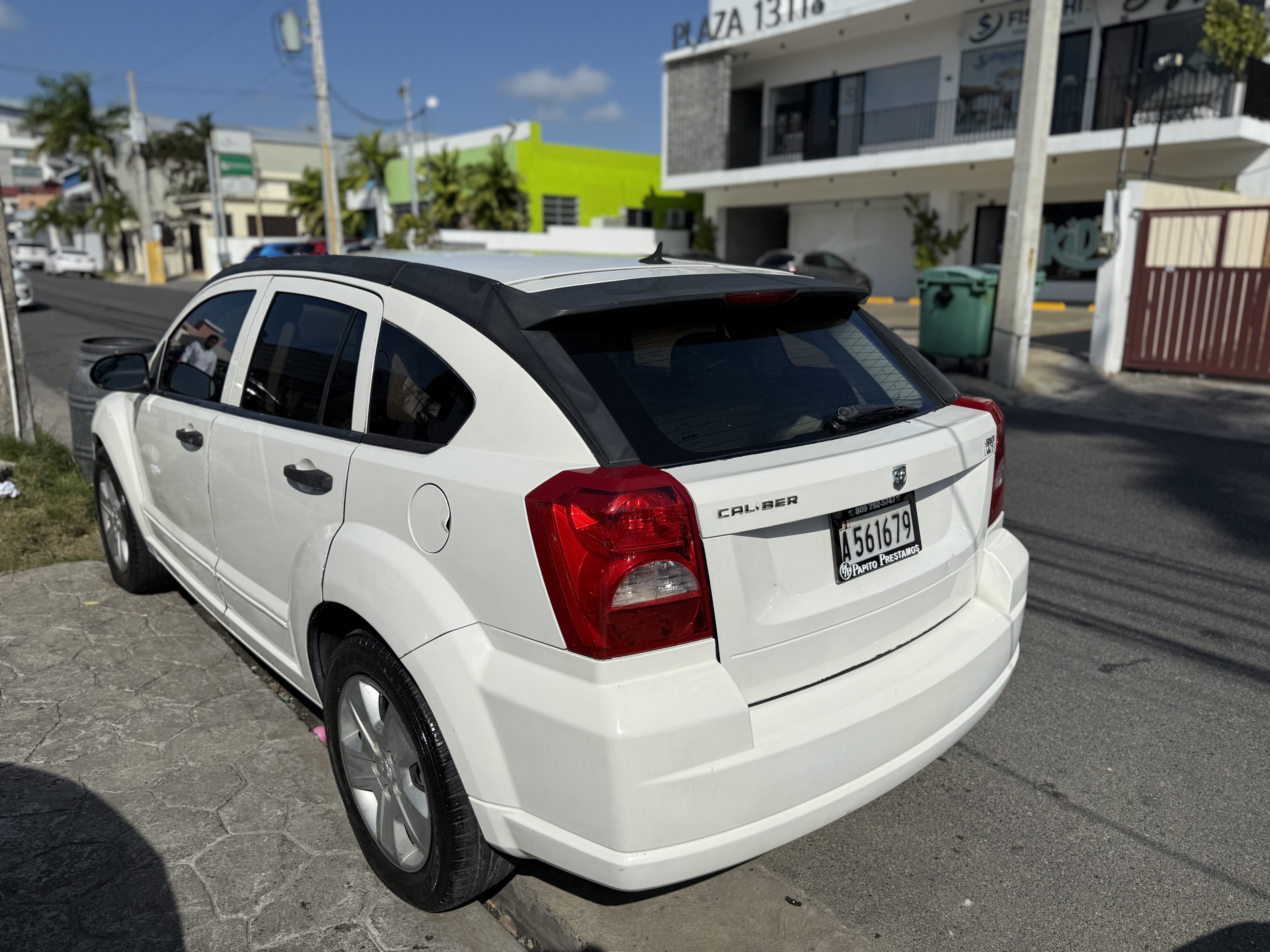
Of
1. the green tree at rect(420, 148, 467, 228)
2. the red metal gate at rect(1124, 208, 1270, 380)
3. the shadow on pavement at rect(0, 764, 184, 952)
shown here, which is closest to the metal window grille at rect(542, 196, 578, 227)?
the green tree at rect(420, 148, 467, 228)

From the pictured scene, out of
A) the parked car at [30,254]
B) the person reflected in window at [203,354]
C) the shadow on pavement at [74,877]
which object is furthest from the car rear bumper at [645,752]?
the parked car at [30,254]

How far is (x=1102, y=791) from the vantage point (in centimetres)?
328

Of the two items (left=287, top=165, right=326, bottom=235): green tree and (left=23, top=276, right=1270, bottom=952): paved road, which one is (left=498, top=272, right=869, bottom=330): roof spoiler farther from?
(left=287, top=165, right=326, bottom=235): green tree

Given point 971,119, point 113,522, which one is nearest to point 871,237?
point 971,119

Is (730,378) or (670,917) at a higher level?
(730,378)

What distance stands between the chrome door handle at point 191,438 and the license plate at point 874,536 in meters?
2.43

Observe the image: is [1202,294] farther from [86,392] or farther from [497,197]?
[497,197]

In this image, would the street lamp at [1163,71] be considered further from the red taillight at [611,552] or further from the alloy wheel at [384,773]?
the alloy wheel at [384,773]

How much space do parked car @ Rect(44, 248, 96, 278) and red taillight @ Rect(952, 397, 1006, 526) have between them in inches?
2313

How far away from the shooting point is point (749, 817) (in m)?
2.20

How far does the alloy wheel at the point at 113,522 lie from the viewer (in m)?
4.73

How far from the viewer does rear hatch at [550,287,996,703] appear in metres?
2.24

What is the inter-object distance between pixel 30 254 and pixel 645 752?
6716cm

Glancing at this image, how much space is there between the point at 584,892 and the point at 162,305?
93.3ft
